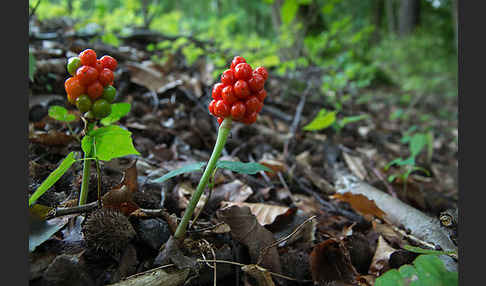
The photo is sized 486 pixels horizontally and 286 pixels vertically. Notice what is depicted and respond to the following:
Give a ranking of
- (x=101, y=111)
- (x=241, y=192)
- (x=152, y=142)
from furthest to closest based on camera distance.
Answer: (x=152, y=142)
(x=241, y=192)
(x=101, y=111)

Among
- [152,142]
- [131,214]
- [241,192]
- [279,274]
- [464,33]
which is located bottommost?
[279,274]

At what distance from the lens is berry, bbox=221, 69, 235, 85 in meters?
1.05

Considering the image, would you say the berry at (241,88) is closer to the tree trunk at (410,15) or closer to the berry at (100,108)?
the berry at (100,108)

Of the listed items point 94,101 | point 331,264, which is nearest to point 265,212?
point 331,264

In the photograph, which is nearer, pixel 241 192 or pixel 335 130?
pixel 241 192

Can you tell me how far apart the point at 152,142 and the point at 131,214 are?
0.95 m

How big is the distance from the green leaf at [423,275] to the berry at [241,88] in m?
0.75

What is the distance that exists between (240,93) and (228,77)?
0.08 metres

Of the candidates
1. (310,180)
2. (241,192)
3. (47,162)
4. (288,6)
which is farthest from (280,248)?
(288,6)

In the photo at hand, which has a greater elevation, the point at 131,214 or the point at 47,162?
the point at 47,162

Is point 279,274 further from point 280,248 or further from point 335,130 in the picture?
point 335,130

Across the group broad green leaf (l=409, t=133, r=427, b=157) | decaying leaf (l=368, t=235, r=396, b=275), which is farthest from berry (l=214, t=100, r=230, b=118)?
broad green leaf (l=409, t=133, r=427, b=157)

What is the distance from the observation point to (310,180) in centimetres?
221

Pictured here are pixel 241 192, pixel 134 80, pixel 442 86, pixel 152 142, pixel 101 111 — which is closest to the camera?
pixel 101 111
